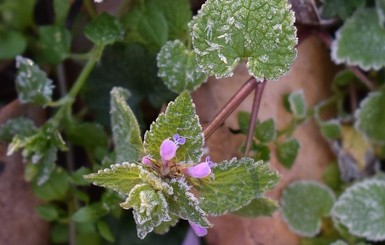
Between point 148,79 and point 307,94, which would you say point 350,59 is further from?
point 148,79

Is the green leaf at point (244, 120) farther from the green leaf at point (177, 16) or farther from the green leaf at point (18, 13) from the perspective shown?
the green leaf at point (18, 13)

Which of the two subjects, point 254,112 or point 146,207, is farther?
point 254,112

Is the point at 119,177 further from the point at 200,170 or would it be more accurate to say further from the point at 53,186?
the point at 53,186

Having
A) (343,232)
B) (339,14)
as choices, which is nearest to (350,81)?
(339,14)

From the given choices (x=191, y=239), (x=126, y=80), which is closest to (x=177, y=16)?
(x=126, y=80)

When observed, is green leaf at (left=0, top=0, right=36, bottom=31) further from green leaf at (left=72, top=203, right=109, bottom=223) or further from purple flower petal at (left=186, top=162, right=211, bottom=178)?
purple flower petal at (left=186, top=162, right=211, bottom=178)

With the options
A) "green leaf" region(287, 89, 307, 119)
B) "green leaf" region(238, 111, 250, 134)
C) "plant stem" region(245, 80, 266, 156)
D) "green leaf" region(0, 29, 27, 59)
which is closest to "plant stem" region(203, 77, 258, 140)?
"plant stem" region(245, 80, 266, 156)

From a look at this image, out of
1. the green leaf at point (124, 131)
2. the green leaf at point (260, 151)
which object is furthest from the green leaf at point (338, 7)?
the green leaf at point (124, 131)
